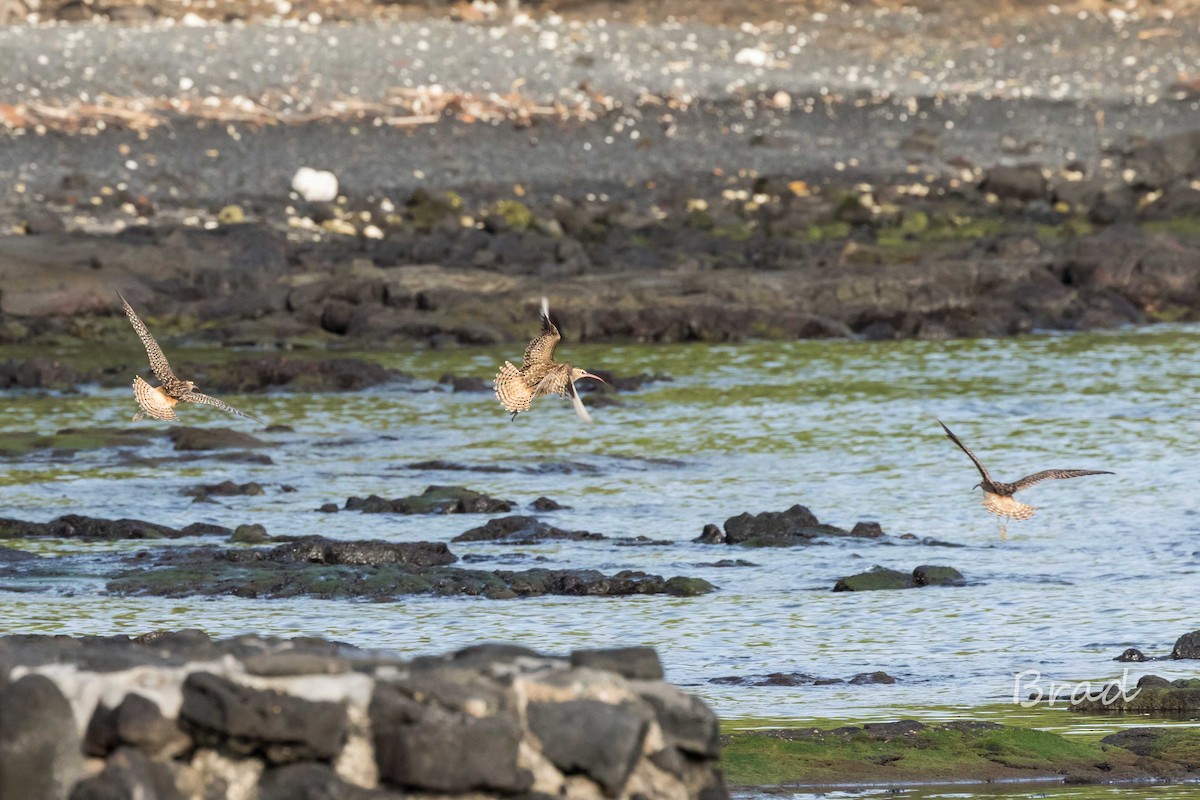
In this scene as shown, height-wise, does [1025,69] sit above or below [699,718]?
above

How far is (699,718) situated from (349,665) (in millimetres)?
998

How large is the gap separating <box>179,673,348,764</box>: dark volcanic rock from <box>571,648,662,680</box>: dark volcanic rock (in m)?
0.73

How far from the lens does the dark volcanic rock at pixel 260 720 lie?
19.7 feet

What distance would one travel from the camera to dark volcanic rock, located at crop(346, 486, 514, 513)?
18.2 meters

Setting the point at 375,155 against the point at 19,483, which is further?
the point at 375,155

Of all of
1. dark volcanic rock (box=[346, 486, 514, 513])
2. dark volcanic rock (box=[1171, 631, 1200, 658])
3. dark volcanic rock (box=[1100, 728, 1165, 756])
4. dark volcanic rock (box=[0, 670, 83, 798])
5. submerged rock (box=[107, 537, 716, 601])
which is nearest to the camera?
dark volcanic rock (box=[0, 670, 83, 798])

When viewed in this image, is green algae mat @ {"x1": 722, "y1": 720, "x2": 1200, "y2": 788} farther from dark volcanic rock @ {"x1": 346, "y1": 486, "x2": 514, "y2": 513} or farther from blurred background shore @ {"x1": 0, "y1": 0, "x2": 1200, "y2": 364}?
blurred background shore @ {"x1": 0, "y1": 0, "x2": 1200, "y2": 364}

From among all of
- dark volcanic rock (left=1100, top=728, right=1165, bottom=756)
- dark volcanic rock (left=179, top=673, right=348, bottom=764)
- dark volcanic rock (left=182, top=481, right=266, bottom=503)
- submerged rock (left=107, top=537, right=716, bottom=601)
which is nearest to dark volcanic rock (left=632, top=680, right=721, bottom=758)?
dark volcanic rock (left=179, top=673, right=348, bottom=764)

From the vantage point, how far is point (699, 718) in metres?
6.38

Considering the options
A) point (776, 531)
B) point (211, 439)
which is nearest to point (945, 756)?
point (776, 531)

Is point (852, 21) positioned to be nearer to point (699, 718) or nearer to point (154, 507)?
point (154, 507)

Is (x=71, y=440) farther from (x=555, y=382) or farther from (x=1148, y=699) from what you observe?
(x=1148, y=699)

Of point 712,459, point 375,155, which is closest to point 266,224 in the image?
point 375,155

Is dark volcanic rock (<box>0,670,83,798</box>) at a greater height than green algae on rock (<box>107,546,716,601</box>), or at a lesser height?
greater
